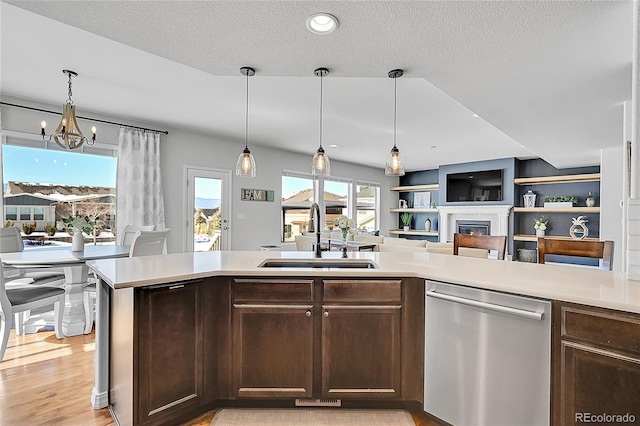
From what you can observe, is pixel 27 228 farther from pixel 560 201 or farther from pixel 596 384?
pixel 560 201

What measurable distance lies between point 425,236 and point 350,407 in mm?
8269

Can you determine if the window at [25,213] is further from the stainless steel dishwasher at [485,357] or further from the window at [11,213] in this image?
the stainless steel dishwasher at [485,357]

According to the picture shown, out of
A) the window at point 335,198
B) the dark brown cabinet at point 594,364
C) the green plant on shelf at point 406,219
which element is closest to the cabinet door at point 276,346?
the dark brown cabinet at point 594,364

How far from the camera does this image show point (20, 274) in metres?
3.28

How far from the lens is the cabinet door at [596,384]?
1.29 metres

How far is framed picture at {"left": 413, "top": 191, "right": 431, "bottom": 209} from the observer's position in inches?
377

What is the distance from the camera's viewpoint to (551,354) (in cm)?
150

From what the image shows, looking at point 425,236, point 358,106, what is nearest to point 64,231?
point 358,106

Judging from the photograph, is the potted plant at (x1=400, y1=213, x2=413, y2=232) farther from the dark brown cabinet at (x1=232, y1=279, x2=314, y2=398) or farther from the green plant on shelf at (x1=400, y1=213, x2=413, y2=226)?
the dark brown cabinet at (x1=232, y1=279, x2=314, y2=398)

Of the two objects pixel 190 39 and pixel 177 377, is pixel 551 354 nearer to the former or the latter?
pixel 177 377

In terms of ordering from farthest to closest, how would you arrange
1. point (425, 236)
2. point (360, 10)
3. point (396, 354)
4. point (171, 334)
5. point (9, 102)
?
point (425, 236) < point (9, 102) < point (396, 354) < point (171, 334) < point (360, 10)

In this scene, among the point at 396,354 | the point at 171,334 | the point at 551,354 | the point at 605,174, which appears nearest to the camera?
the point at 551,354

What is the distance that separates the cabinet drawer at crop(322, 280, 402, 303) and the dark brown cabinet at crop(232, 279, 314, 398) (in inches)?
7.9

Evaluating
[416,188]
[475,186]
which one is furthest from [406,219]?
[475,186]
